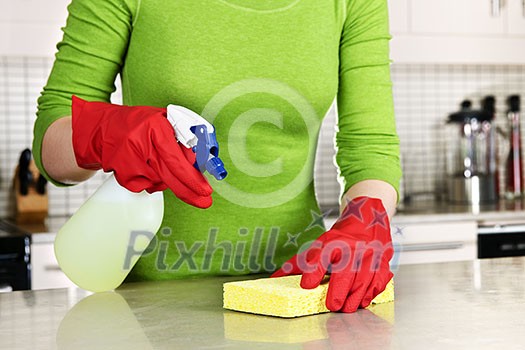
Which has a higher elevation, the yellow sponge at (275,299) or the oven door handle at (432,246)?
the yellow sponge at (275,299)

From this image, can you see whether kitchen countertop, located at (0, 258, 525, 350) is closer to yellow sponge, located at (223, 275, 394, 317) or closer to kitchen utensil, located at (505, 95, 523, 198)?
yellow sponge, located at (223, 275, 394, 317)

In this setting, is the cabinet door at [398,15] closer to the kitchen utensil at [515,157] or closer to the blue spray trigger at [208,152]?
the kitchen utensil at [515,157]

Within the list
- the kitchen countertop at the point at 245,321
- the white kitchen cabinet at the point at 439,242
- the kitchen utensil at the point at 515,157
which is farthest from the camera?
the kitchen utensil at the point at 515,157

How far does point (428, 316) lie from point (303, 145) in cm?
54

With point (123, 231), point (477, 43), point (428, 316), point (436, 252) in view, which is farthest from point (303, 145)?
point (477, 43)

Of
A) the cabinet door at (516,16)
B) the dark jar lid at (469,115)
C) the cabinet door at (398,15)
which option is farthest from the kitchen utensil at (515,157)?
the cabinet door at (398,15)

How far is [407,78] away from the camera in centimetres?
345

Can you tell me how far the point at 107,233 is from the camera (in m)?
1.18

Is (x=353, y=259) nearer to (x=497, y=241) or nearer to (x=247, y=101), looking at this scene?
(x=247, y=101)

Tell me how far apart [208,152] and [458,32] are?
2.29m

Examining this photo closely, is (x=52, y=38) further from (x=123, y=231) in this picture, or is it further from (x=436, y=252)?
(x=123, y=231)

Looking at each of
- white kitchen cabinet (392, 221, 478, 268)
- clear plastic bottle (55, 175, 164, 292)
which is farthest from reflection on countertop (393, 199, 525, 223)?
clear plastic bottle (55, 175, 164, 292)

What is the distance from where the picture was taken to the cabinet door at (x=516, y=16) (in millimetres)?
3195

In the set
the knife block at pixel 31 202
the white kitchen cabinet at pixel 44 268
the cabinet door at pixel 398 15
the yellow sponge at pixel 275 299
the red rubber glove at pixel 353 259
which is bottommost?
the white kitchen cabinet at pixel 44 268
